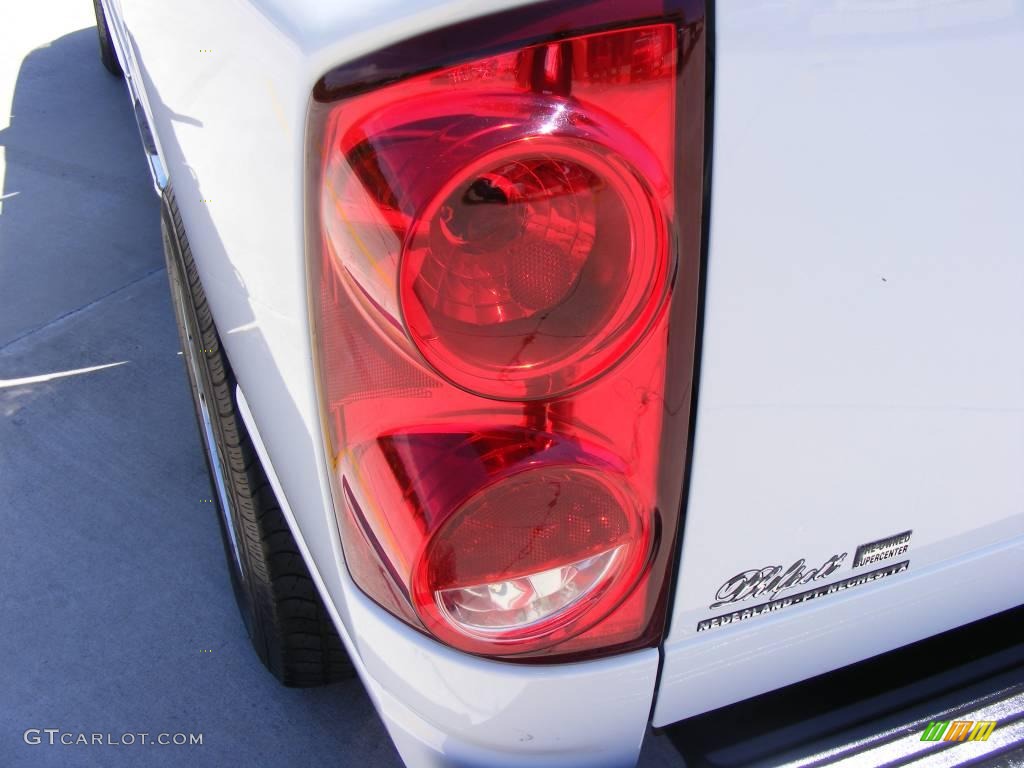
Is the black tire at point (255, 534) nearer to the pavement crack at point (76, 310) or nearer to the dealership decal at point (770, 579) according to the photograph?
the dealership decal at point (770, 579)

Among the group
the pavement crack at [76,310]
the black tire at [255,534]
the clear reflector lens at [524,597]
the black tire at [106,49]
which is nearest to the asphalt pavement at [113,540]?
the pavement crack at [76,310]

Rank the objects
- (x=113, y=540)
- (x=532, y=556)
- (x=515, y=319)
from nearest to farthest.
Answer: (x=515, y=319) → (x=532, y=556) → (x=113, y=540)

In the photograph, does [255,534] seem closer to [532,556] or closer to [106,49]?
[532,556]

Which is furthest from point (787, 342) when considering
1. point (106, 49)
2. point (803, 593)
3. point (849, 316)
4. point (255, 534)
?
point (106, 49)

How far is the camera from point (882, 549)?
3.88 feet

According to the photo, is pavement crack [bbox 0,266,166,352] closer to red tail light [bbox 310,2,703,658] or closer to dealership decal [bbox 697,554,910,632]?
red tail light [bbox 310,2,703,658]

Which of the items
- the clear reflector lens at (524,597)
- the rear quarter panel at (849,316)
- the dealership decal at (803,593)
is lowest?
the dealership decal at (803,593)

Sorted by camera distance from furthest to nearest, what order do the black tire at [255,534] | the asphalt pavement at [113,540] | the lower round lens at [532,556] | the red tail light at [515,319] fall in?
1. the asphalt pavement at [113,540]
2. the black tire at [255,534]
3. the lower round lens at [532,556]
4. the red tail light at [515,319]

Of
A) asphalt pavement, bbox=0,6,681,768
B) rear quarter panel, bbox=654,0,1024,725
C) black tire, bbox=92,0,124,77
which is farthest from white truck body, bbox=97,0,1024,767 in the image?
black tire, bbox=92,0,124,77

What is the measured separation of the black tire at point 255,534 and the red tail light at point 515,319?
66 centimetres

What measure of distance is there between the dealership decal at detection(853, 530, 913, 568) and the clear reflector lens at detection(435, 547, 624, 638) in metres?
0.33

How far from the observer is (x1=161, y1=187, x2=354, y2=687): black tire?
1.72m

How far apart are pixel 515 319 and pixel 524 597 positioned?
35 centimetres

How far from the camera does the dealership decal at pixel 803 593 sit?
1.15 m
